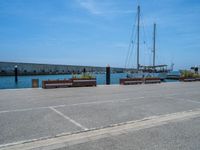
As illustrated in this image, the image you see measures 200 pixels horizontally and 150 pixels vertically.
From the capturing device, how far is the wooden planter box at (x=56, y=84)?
17375 millimetres

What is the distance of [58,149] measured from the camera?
4598 mm

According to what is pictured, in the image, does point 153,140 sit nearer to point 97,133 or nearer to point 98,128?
point 97,133

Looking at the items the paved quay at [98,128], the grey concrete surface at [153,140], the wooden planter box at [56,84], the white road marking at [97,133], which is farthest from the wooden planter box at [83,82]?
the grey concrete surface at [153,140]

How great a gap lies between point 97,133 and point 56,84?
12722 mm

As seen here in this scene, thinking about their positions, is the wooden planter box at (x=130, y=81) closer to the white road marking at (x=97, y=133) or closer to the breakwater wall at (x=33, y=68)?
the white road marking at (x=97, y=133)

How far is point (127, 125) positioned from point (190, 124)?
2.00 meters

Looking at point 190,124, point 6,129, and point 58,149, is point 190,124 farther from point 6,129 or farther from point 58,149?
point 6,129

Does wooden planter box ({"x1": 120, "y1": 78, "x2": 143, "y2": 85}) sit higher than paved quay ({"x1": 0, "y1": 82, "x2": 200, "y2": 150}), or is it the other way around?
wooden planter box ({"x1": 120, "y1": 78, "x2": 143, "y2": 85})

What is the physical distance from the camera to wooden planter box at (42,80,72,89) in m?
17.4

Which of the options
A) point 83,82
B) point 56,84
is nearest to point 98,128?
point 56,84

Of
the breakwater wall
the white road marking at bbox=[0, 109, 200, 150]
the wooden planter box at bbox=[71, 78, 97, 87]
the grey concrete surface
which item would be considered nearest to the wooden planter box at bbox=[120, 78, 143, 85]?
the wooden planter box at bbox=[71, 78, 97, 87]

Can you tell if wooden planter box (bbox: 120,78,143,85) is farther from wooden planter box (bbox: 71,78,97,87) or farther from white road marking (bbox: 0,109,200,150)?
white road marking (bbox: 0,109,200,150)

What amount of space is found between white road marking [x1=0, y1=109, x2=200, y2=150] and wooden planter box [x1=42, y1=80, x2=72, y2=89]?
11676 mm

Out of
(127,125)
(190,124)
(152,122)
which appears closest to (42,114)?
(127,125)
